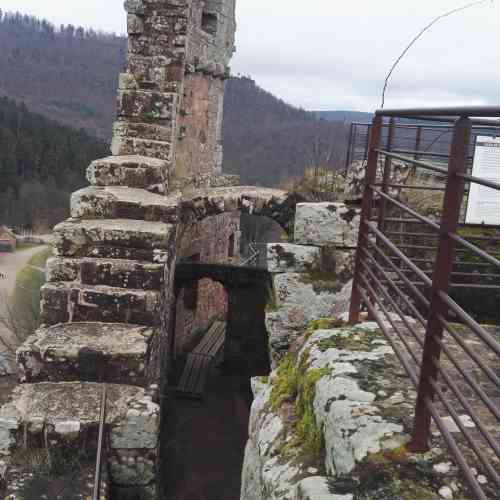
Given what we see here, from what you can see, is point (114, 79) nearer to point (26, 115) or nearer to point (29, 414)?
point (26, 115)

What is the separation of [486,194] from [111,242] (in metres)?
3.54

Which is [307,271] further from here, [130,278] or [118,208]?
[118,208]

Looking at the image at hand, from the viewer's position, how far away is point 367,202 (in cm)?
317

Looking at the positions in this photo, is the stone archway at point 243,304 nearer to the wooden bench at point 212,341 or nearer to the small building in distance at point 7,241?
the wooden bench at point 212,341

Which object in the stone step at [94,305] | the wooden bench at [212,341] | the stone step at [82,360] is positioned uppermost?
the stone step at [94,305]

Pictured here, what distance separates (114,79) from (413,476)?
285 ft

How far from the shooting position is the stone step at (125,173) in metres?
7.03

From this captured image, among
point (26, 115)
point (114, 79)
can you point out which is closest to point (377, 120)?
point (26, 115)

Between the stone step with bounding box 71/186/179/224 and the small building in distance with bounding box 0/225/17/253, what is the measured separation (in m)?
35.3

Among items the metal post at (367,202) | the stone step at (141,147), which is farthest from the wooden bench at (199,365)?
the metal post at (367,202)

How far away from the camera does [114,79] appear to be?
8288 centimetres

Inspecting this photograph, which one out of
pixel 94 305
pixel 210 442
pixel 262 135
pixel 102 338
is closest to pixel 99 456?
pixel 102 338

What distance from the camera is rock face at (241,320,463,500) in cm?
192

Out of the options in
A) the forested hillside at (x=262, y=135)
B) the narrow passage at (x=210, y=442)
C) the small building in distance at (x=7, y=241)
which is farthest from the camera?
the forested hillside at (x=262, y=135)
